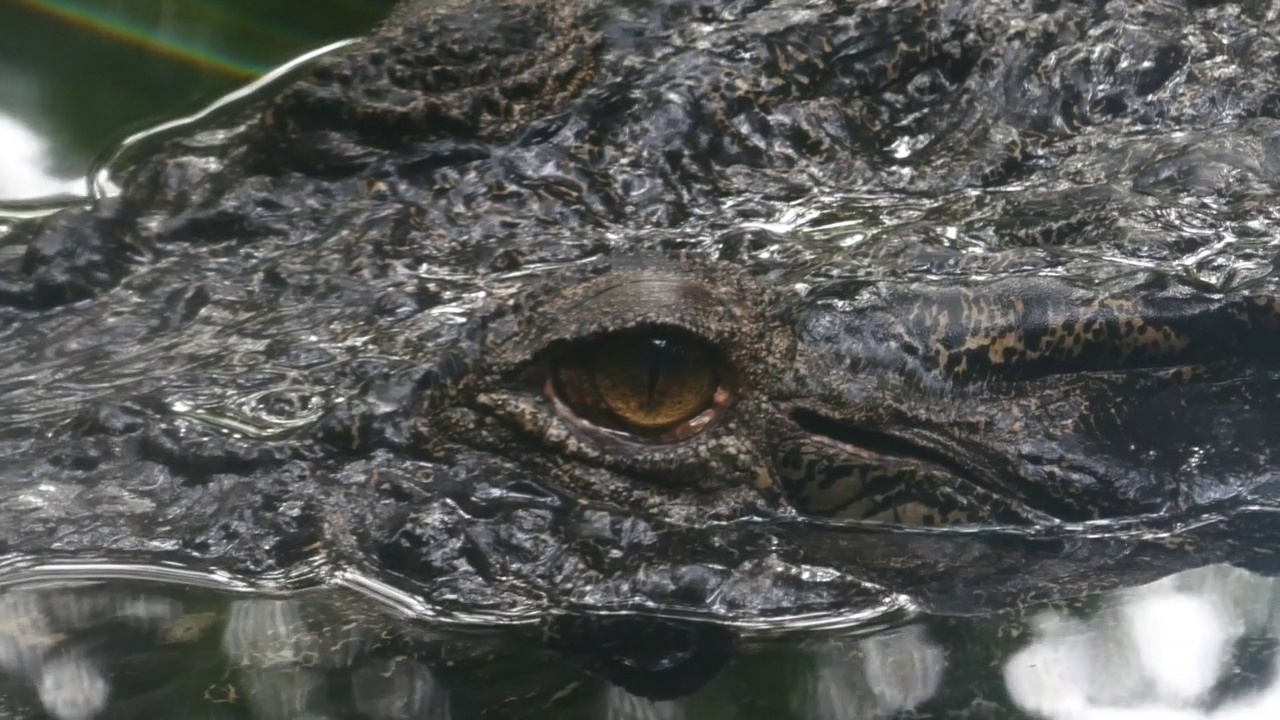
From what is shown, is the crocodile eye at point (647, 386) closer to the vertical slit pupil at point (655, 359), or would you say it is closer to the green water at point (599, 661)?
the vertical slit pupil at point (655, 359)

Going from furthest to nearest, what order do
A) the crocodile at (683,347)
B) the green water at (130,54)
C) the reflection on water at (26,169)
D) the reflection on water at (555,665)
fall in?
1. the green water at (130,54)
2. the reflection on water at (26,169)
3. the crocodile at (683,347)
4. the reflection on water at (555,665)

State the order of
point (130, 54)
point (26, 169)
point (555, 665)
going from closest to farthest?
point (555, 665)
point (26, 169)
point (130, 54)

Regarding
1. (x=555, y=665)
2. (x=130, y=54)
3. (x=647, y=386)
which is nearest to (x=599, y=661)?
(x=555, y=665)

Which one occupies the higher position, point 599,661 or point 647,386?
point 647,386

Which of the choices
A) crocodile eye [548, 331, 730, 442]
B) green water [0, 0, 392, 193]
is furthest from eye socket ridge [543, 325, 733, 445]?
green water [0, 0, 392, 193]

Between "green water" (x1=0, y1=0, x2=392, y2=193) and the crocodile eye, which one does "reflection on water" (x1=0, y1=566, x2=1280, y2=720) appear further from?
"green water" (x1=0, y1=0, x2=392, y2=193)

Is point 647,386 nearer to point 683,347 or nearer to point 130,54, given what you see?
point 683,347

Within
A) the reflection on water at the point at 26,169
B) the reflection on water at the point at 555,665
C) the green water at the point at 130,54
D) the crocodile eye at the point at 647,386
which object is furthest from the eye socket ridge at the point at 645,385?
the green water at the point at 130,54

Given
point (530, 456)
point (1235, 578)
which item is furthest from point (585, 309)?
point (1235, 578)
